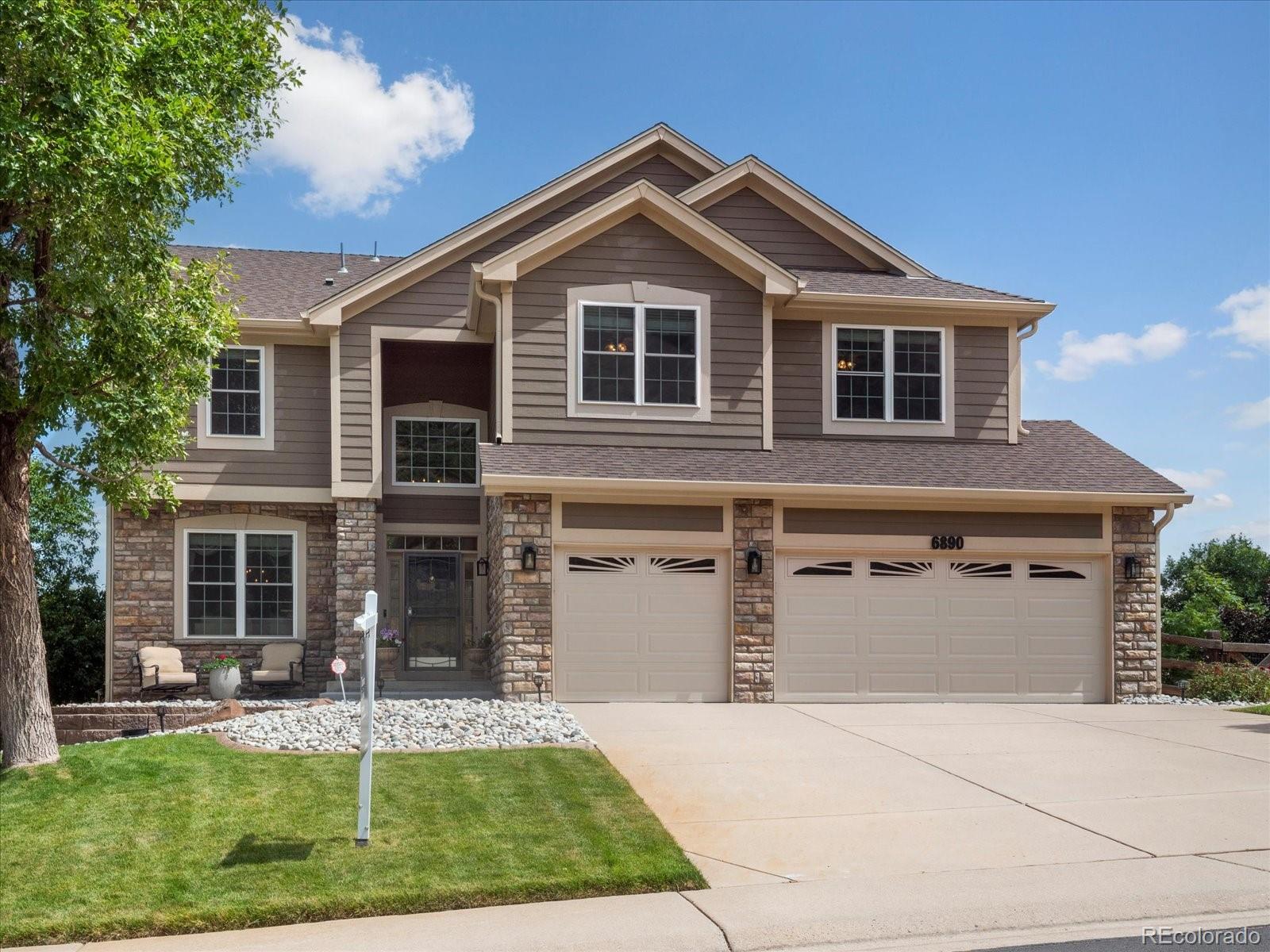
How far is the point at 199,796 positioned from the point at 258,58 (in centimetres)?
742

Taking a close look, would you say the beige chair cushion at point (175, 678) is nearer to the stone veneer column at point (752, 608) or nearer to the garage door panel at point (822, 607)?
the stone veneer column at point (752, 608)

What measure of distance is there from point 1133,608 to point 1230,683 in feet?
7.74

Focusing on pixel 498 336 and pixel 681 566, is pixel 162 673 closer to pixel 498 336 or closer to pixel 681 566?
pixel 498 336

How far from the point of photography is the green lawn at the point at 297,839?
680 centimetres

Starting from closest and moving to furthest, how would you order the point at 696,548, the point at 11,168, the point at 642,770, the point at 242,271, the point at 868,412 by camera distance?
1. the point at 11,168
2. the point at 642,770
3. the point at 696,548
4. the point at 868,412
5. the point at 242,271

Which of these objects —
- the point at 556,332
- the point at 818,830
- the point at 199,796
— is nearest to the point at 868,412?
the point at 556,332

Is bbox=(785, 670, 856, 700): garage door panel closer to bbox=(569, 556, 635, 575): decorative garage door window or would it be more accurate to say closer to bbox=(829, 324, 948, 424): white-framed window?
bbox=(569, 556, 635, 575): decorative garage door window

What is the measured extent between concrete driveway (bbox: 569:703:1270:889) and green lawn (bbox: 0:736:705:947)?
687 mm

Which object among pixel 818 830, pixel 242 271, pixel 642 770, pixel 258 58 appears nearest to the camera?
pixel 818 830

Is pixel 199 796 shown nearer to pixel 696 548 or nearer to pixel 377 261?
pixel 696 548

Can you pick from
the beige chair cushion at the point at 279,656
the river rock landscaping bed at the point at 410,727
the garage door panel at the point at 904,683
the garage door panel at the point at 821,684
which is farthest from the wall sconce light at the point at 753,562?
the beige chair cushion at the point at 279,656

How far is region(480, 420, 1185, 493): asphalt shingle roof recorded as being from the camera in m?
14.1

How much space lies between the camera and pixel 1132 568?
15.0 meters

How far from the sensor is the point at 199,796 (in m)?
8.79
